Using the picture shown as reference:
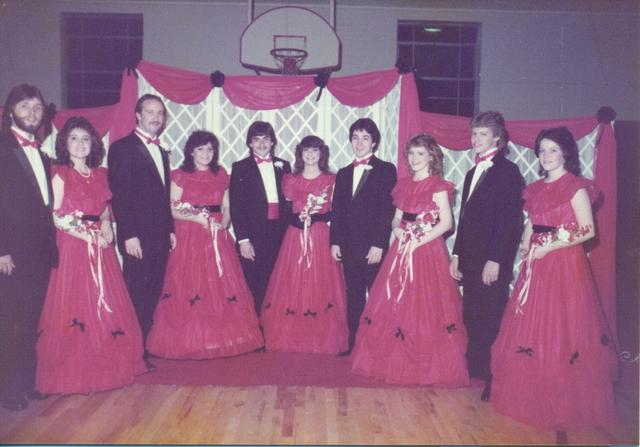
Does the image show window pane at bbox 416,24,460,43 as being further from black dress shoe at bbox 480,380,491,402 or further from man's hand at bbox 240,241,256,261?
black dress shoe at bbox 480,380,491,402

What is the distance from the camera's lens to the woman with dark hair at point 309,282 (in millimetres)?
3471

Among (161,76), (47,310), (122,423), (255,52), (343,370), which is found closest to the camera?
(122,423)

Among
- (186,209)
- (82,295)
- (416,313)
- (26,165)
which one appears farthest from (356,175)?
(26,165)

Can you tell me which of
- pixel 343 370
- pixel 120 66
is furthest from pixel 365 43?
pixel 343 370

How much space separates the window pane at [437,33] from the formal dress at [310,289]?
4665mm

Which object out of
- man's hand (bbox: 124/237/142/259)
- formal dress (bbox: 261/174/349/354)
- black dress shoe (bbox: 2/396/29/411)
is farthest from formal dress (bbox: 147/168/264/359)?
black dress shoe (bbox: 2/396/29/411)

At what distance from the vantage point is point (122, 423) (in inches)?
91.3

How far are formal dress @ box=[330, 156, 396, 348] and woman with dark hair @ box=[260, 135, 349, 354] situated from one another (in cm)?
15

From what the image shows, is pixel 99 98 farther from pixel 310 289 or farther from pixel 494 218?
pixel 494 218

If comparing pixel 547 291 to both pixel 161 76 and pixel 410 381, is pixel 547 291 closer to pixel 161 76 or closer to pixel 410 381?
pixel 410 381

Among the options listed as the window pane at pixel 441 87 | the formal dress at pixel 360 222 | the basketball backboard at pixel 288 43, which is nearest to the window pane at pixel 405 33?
the window pane at pixel 441 87

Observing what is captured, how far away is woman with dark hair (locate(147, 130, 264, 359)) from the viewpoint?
128 inches

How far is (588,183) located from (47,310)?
8.68ft

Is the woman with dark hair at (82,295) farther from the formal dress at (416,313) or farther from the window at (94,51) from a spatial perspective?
the window at (94,51)
